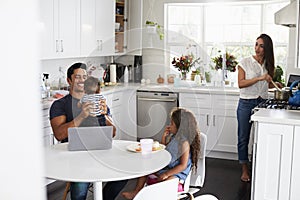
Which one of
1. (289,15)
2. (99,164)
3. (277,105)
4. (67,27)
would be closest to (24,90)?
(99,164)

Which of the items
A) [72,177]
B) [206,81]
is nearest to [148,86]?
[206,81]

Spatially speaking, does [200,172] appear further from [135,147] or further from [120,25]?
[120,25]

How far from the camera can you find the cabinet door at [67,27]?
4.22 m

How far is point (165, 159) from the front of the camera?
8.23 ft

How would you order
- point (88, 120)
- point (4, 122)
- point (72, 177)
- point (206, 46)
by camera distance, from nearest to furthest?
point (4, 122), point (72, 177), point (88, 120), point (206, 46)

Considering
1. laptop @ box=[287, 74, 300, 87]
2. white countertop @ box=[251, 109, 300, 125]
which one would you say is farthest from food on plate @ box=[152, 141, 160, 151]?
laptop @ box=[287, 74, 300, 87]

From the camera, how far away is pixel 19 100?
0.31 meters

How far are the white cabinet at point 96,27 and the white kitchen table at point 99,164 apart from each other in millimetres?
2155

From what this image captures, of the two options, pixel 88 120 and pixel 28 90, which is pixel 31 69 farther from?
pixel 88 120

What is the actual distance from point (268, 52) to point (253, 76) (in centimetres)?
27

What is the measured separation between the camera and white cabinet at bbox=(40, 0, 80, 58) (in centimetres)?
404

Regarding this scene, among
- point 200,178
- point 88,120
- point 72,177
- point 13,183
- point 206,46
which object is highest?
point 206,46

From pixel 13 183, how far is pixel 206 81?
16.1 feet

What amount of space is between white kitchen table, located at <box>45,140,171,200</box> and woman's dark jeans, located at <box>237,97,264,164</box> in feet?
5.38
